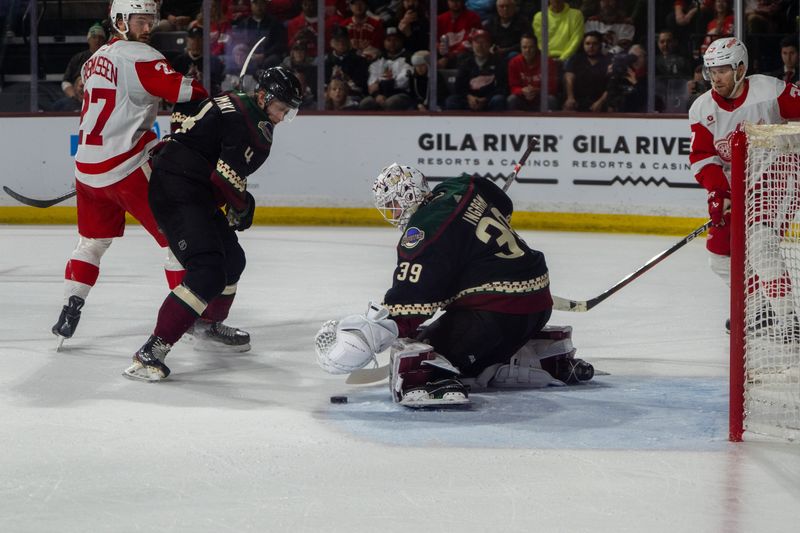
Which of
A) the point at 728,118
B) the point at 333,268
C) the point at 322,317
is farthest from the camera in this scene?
the point at 333,268

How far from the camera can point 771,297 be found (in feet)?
12.1

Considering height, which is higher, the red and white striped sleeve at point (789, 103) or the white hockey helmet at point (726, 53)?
the white hockey helmet at point (726, 53)

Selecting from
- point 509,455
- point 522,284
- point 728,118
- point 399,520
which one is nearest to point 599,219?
point 728,118

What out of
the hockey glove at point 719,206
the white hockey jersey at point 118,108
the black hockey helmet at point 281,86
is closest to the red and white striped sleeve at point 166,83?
the white hockey jersey at point 118,108

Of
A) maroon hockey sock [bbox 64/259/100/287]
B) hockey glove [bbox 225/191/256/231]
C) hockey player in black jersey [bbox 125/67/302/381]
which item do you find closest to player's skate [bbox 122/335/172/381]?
hockey player in black jersey [bbox 125/67/302/381]

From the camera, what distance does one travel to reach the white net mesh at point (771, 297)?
3191mm

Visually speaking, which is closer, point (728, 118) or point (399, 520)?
point (399, 520)

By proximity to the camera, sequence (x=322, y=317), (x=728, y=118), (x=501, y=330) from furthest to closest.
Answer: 1. (x=322, y=317)
2. (x=728, y=118)
3. (x=501, y=330)

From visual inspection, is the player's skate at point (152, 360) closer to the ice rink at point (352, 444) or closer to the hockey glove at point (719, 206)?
the ice rink at point (352, 444)

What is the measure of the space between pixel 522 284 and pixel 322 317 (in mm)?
1713

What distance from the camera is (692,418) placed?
135 inches

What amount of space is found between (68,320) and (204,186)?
2.32 ft

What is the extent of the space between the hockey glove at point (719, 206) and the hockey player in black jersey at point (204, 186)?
4.71 feet

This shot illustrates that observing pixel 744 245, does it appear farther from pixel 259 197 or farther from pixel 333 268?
pixel 259 197
